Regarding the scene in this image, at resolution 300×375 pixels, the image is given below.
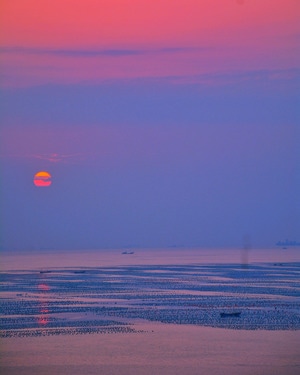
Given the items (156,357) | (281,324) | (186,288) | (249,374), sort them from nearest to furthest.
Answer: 1. (249,374)
2. (156,357)
3. (281,324)
4. (186,288)

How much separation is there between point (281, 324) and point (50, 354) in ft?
32.4

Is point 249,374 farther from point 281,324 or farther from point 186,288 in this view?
point 186,288

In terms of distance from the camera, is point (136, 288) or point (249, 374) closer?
point (249, 374)

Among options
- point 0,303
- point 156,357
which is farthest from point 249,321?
point 0,303

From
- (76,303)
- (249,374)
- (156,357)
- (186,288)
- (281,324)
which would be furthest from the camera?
(186,288)

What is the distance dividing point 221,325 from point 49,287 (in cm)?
2381

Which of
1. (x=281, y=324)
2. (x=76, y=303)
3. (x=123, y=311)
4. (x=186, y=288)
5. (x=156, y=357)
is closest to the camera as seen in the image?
(x=156, y=357)

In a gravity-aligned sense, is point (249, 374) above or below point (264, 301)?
below

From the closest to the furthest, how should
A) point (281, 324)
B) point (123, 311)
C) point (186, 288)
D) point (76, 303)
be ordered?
point (281, 324) → point (123, 311) → point (76, 303) → point (186, 288)

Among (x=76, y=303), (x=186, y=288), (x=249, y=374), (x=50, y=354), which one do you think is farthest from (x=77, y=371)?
(x=186, y=288)

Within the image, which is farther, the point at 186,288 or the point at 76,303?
the point at 186,288

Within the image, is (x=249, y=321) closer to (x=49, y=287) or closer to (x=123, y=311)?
(x=123, y=311)

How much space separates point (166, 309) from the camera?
37.1 meters

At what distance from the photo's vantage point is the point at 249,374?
893 inches
